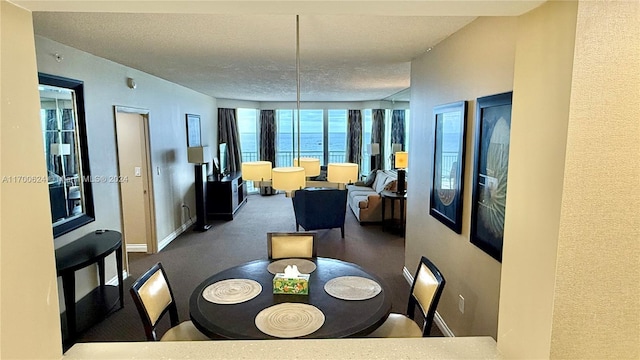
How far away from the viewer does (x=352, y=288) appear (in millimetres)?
2488

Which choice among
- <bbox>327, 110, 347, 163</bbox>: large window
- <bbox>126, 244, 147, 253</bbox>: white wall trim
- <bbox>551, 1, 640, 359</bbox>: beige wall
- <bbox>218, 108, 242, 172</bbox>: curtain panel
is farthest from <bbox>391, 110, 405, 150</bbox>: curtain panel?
<bbox>551, 1, 640, 359</bbox>: beige wall

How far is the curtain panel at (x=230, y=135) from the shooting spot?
8895 millimetres

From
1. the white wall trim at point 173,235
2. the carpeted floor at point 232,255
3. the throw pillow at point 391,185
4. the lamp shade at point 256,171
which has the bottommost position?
the carpeted floor at point 232,255

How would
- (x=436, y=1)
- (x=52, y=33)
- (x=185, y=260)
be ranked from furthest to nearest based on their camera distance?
1. (x=185, y=260)
2. (x=52, y=33)
3. (x=436, y=1)

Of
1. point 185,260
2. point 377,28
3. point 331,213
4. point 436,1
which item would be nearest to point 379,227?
point 331,213

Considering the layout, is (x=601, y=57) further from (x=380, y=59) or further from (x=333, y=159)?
(x=333, y=159)

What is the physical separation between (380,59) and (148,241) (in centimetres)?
399

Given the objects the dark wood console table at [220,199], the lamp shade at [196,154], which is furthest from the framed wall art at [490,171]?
the dark wood console table at [220,199]

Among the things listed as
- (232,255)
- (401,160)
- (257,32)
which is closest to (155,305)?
(257,32)

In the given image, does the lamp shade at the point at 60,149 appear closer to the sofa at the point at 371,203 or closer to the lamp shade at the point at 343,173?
the lamp shade at the point at 343,173

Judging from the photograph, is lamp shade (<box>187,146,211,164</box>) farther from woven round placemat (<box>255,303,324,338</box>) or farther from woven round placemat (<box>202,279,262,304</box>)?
woven round placemat (<box>255,303,324,338</box>)

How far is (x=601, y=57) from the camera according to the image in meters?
0.78

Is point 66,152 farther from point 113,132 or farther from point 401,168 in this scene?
point 401,168

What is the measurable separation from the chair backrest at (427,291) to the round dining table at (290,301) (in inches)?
10.4
